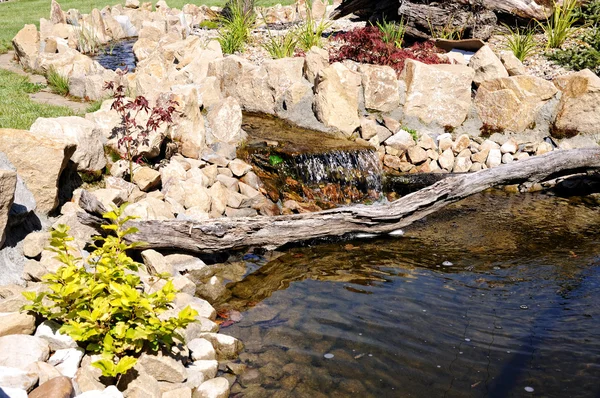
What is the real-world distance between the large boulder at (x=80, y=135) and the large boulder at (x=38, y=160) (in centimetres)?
43

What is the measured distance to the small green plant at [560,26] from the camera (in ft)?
44.9

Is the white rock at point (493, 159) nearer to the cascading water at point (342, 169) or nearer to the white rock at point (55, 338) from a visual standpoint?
the cascading water at point (342, 169)

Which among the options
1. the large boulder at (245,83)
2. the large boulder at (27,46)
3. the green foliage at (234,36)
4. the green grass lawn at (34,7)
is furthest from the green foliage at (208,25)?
the large boulder at (245,83)

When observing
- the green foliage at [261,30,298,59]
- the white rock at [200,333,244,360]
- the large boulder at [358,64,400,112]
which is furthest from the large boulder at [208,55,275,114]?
the white rock at [200,333,244,360]

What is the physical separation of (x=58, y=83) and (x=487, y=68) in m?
9.11

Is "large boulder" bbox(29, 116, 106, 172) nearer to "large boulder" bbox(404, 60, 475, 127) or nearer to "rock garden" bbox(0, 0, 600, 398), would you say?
"rock garden" bbox(0, 0, 600, 398)

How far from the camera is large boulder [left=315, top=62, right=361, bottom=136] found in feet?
36.4

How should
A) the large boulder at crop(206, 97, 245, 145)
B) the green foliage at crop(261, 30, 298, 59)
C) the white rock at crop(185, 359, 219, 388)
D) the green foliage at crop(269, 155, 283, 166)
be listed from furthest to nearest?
1. the green foliage at crop(261, 30, 298, 59)
2. the large boulder at crop(206, 97, 245, 145)
3. the green foliage at crop(269, 155, 283, 166)
4. the white rock at crop(185, 359, 219, 388)

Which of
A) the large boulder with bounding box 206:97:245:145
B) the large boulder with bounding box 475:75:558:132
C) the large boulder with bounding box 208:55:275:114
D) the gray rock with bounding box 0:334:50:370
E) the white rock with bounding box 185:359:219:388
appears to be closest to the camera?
the gray rock with bounding box 0:334:50:370

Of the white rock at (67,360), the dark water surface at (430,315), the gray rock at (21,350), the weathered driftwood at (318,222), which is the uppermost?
the gray rock at (21,350)

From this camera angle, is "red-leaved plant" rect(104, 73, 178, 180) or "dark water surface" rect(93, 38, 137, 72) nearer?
"red-leaved plant" rect(104, 73, 178, 180)

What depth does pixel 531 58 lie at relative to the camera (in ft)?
44.1

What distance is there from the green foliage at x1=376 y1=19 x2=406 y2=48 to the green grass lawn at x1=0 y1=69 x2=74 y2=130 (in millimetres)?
7765

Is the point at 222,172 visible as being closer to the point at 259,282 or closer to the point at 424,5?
the point at 259,282
